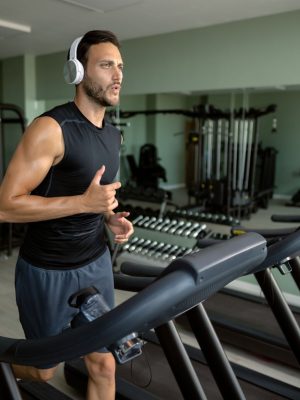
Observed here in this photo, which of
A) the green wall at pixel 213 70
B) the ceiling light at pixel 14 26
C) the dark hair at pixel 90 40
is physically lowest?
the dark hair at pixel 90 40

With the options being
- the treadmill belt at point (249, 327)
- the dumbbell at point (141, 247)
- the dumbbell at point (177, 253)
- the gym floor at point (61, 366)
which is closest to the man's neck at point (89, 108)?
the gym floor at point (61, 366)

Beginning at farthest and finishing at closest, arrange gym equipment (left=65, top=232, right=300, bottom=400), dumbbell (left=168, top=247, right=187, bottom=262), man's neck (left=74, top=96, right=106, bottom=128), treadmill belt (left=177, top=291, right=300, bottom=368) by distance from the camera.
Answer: dumbbell (left=168, top=247, right=187, bottom=262) → treadmill belt (left=177, top=291, right=300, bottom=368) → man's neck (left=74, top=96, right=106, bottom=128) → gym equipment (left=65, top=232, right=300, bottom=400)

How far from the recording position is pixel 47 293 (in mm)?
1515

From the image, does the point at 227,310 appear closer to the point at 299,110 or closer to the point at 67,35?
the point at 67,35

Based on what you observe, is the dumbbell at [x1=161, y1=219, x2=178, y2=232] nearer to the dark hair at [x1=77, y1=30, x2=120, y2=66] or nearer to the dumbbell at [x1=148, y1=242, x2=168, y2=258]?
the dumbbell at [x1=148, y1=242, x2=168, y2=258]

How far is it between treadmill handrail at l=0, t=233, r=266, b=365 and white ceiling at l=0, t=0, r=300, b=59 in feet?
9.13

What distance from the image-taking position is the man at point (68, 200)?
1354 mm

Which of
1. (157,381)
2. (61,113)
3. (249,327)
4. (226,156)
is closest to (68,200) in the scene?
(61,113)

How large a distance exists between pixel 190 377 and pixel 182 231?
9.16 ft

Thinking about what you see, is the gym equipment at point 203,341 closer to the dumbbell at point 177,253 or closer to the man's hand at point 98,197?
the man's hand at point 98,197

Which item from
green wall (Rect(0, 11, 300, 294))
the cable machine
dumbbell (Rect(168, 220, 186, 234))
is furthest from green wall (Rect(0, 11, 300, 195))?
dumbbell (Rect(168, 220, 186, 234))

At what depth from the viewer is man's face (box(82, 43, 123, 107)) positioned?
150 centimetres

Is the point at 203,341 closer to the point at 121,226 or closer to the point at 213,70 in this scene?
the point at 121,226

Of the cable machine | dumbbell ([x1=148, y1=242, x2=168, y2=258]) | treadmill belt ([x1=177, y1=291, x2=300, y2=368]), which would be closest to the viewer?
treadmill belt ([x1=177, y1=291, x2=300, y2=368])
